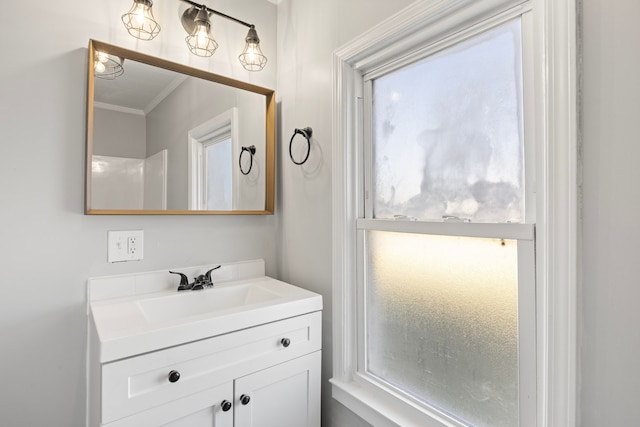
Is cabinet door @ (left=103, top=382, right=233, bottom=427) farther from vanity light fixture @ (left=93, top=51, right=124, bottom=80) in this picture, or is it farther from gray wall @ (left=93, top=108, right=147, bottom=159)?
vanity light fixture @ (left=93, top=51, right=124, bottom=80)

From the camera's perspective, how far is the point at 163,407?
1.00m

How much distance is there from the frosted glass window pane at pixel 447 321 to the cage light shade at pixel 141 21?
1.29m

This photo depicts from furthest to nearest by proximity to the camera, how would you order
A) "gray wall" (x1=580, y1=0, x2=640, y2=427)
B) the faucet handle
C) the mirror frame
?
the faucet handle < the mirror frame < "gray wall" (x1=580, y1=0, x2=640, y2=427)

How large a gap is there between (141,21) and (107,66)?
23cm

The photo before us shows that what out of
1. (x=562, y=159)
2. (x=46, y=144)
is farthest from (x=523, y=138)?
(x=46, y=144)

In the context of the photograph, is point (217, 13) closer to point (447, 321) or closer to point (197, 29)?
point (197, 29)

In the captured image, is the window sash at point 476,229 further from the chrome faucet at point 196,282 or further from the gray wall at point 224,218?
the chrome faucet at point 196,282

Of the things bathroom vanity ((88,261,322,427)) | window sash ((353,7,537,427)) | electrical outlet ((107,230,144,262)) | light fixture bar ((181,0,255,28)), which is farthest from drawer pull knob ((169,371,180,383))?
light fixture bar ((181,0,255,28))

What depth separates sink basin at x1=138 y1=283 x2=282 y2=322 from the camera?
133 cm

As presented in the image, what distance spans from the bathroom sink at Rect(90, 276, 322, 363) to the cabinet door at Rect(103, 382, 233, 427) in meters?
0.18

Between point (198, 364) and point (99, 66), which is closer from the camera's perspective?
point (198, 364)

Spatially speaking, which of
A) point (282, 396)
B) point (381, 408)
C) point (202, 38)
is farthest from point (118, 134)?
point (381, 408)

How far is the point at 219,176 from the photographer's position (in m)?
1.62

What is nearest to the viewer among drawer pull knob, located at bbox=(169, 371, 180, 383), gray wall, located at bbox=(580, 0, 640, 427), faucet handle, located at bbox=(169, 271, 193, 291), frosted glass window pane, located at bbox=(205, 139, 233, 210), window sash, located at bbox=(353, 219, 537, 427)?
gray wall, located at bbox=(580, 0, 640, 427)
